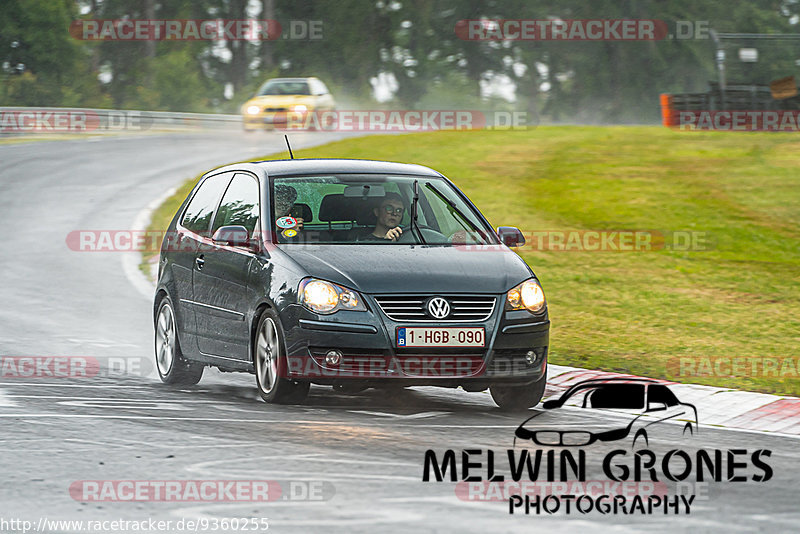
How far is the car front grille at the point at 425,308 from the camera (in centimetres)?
862

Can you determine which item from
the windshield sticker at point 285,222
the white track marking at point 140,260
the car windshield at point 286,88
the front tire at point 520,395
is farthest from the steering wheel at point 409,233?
the car windshield at point 286,88

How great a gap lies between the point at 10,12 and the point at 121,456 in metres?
57.3

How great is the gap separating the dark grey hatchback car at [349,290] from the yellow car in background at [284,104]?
2650 centimetres

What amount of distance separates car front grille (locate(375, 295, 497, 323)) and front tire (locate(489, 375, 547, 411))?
2.00 ft

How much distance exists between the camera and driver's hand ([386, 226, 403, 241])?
9.66 meters

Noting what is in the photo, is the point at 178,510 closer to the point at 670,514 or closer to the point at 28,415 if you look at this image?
the point at 670,514

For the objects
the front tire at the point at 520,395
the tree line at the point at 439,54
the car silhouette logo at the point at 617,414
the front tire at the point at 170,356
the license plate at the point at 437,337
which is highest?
the tree line at the point at 439,54

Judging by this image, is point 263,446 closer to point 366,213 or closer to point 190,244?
point 366,213

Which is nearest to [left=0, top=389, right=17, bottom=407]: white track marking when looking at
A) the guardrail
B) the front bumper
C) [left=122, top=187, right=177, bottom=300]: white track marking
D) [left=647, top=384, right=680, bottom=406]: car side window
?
the front bumper

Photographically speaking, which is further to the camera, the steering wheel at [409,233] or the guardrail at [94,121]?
the guardrail at [94,121]

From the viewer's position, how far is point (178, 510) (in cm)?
596

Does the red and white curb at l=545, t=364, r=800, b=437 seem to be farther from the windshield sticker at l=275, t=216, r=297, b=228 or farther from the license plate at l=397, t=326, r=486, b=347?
the windshield sticker at l=275, t=216, r=297, b=228

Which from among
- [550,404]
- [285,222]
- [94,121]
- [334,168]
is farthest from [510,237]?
[94,121]

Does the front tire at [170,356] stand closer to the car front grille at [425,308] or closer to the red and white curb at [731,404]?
the car front grille at [425,308]
